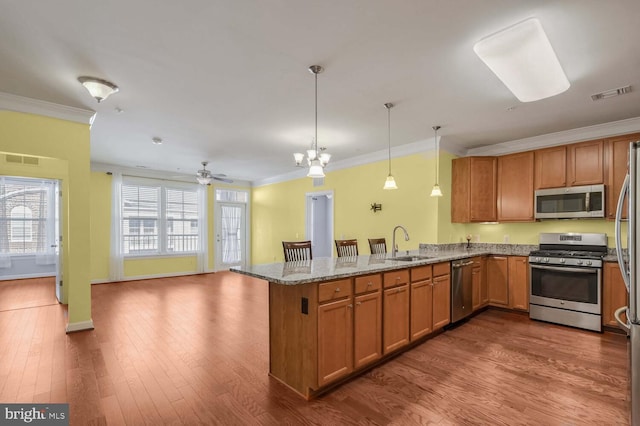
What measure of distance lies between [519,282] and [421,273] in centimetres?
223

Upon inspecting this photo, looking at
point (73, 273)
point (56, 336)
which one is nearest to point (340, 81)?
point (73, 273)

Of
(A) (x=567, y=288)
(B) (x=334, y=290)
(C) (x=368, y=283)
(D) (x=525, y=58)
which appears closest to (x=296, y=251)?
(C) (x=368, y=283)

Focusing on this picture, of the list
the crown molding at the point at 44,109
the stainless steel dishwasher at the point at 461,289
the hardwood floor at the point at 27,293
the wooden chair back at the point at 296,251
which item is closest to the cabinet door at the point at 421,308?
the stainless steel dishwasher at the point at 461,289

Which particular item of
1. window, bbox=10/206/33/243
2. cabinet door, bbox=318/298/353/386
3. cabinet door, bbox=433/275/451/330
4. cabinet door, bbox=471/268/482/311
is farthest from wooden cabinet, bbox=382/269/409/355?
window, bbox=10/206/33/243

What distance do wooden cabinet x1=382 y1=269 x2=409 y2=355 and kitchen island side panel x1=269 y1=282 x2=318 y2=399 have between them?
2.81 feet

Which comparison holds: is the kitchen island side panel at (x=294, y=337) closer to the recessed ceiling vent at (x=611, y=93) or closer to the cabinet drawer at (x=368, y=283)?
the cabinet drawer at (x=368, y=283)

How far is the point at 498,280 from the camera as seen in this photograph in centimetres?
477

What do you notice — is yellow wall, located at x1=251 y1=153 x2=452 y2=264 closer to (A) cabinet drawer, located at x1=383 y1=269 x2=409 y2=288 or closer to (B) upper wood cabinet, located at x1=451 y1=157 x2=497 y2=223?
(B) upper wood cabinet, located at x1=451 y1=157 x2=497 y2=223

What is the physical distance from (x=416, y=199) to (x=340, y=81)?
277 cm

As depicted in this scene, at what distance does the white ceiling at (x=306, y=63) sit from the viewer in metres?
2.00

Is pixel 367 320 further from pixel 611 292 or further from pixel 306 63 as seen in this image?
pixel 611 292

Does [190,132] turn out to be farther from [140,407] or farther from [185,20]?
[140,407]

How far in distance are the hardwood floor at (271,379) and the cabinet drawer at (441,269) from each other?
74 cm

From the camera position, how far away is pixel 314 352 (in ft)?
7.57
